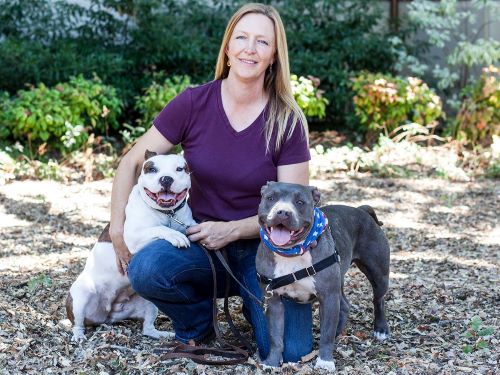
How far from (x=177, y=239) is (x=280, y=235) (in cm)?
68

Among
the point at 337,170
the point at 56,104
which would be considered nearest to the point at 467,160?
the point at 337,170

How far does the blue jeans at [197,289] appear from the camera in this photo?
4.13 meters

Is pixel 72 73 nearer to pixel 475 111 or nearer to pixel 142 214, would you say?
pixel 475 111

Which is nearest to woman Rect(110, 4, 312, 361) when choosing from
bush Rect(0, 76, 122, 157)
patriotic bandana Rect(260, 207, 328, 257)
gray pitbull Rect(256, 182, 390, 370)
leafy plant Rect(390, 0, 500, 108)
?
gray pitbull Rect(256, 182, 390, 370)

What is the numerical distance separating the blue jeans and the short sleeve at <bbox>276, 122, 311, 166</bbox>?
0.47 meters

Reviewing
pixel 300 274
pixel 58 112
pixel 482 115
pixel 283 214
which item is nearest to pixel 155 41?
pixel 58 112

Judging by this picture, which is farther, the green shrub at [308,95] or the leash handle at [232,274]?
the green shrub at [308,95]

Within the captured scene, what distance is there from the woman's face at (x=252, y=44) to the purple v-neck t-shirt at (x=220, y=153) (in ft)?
0.78

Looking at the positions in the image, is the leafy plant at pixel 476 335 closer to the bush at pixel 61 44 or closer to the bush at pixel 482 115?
the bush at pixel 482 115

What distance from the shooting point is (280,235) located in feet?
12.3

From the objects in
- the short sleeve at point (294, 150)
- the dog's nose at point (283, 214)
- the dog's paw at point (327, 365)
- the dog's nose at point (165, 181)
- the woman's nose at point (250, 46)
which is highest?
the woman's nose at point (250, 46)

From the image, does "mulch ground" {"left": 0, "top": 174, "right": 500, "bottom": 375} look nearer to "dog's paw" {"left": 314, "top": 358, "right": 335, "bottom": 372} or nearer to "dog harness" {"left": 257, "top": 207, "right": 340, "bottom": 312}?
"dog's paw" {"left": 314, "top": 358, "right": 335, "bottom": 372}

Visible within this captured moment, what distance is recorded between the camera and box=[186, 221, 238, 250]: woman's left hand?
4.27 metres

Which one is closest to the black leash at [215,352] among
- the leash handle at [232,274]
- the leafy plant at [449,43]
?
the leash handle at [232,274]
